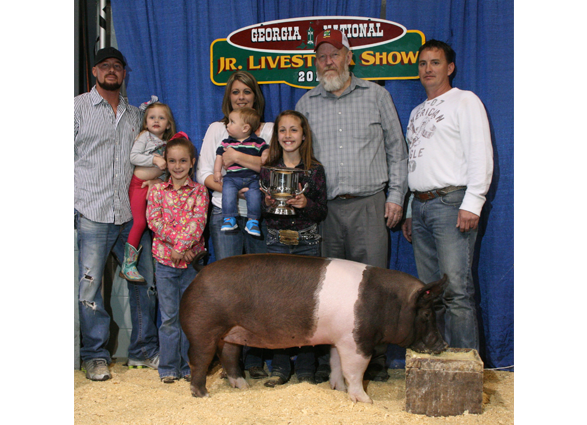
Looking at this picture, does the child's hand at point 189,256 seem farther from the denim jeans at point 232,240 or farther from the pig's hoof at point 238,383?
the pig's hoof at point 238,383

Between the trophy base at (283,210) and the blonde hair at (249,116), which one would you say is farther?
the blonde hair at (249,116)

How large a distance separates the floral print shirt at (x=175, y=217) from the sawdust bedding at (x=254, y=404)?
3.10 ft

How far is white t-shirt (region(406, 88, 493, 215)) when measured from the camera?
3447 mm

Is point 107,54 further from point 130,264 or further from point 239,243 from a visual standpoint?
point 239,243

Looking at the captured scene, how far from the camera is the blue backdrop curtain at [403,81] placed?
4.00 metres

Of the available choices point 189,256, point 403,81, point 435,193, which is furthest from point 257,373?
point 403,81

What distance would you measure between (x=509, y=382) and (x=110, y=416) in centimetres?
288

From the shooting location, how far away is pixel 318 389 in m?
3.42

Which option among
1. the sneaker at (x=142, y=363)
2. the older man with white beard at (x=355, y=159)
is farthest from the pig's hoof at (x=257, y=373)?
the sneaker at (x=142, y=363)

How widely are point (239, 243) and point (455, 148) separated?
174 cm

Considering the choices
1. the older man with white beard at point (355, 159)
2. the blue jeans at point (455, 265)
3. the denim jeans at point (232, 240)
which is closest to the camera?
the blue jeans at point (455, 265)

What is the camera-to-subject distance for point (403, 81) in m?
4.13

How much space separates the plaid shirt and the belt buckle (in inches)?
16.4

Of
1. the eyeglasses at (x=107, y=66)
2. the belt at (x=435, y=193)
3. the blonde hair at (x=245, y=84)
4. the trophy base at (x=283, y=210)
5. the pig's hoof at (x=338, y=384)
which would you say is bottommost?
the pig's hoof at (x=338, y=384)
